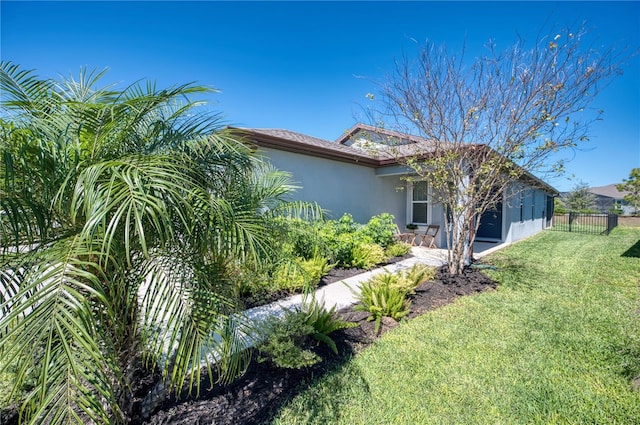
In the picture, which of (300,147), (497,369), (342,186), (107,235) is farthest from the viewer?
(342,186)

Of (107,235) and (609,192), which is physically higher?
(609,192)

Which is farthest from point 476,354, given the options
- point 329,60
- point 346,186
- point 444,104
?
point 329,60

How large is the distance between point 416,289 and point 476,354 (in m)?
2.39

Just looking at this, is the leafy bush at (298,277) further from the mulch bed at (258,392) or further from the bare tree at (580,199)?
the bare tree at (580,199)

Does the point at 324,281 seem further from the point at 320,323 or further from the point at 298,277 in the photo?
the point at 320,323

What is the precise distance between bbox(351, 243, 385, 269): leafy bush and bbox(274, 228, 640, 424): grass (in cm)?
259

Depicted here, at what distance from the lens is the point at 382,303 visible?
448 cm

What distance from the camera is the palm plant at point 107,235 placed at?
1327 millimetres

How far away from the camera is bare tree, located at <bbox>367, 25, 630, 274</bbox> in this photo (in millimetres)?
5898

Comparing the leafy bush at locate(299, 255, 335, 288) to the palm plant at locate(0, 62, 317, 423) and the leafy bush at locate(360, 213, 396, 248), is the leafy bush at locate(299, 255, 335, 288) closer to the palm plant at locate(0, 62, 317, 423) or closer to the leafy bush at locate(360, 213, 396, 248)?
the leafy bush at locate(360, 213, 396, 248)

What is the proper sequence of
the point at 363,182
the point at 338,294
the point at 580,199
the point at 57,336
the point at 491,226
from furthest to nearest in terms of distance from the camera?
the point at 580,199 < the point at 491,226 < the point at 363,182 < the point at 338,294 < the point at 57,336

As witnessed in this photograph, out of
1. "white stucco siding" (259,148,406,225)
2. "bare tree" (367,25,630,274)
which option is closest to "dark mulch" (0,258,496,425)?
"bare tree" (367,25,630,274)

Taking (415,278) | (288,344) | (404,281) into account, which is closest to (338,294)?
(404,281)

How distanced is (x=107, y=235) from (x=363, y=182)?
988 centimetres
